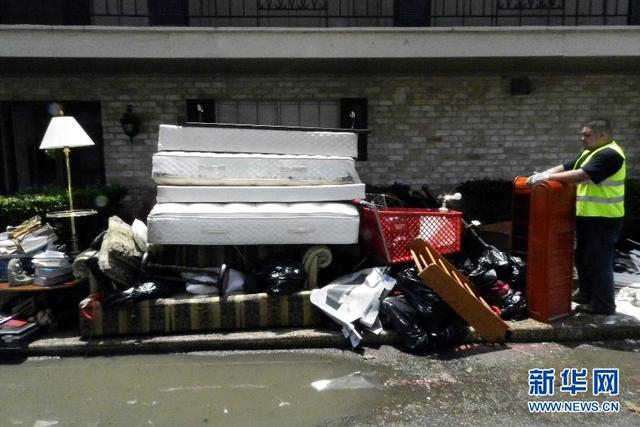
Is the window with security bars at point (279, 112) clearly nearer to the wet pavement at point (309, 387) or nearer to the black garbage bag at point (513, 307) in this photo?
the black garbage bag at point (513, 307)

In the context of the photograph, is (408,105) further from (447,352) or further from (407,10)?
(447,352)

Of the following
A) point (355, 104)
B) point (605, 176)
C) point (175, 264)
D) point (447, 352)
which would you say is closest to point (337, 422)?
point (447, 352)

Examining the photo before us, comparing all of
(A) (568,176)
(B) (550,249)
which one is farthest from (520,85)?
(B) (550,249)

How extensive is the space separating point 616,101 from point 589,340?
5244 millimetres

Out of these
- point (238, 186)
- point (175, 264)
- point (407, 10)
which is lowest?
point (175, 264)

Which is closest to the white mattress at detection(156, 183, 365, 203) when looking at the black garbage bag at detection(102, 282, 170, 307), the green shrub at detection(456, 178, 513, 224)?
the black garbage bag at detection(102, 282, 170, 307)

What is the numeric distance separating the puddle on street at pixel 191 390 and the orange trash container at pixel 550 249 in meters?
1.79

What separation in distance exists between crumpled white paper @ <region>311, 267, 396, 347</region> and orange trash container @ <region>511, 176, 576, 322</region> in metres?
1.31

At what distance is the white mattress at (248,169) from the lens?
16.3ft

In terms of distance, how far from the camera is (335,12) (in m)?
8.41

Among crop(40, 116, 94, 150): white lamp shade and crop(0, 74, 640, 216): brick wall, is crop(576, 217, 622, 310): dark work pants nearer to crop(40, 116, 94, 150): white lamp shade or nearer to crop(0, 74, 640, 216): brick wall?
crop(0, 74, 640, 216): brick wall

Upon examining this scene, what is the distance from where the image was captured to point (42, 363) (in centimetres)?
419

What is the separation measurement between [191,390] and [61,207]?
3768mm

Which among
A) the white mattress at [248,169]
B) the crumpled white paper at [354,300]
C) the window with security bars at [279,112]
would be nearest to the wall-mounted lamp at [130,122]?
the window with security bars at [279,112]
